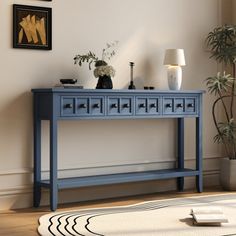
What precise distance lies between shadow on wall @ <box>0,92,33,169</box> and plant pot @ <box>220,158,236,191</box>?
1951 millimetres

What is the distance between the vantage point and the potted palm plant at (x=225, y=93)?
5.51 metres

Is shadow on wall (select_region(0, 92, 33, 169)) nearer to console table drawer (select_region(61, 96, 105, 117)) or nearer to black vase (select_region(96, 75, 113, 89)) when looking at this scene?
console table drawer (select_region(61, 96, 105, 117))

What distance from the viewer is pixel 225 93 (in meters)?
5.99

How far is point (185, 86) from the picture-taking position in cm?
569

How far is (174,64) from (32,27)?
1351 millimetres

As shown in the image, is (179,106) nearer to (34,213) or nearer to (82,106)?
(82,106)

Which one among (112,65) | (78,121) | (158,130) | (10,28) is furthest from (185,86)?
(10,28)

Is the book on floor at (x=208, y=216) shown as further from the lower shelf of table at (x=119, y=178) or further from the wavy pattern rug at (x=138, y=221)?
the lower shelf of table at (x=119, y=178)

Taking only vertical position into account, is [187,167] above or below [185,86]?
below

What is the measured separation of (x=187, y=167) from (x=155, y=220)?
68.1 inches

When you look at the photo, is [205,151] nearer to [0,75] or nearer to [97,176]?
[97,176]

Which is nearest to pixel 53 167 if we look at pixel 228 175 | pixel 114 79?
pixel 114 79

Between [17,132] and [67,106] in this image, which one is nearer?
[67,106]

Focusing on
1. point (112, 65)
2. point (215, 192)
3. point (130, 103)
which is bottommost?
point (215, 192)
